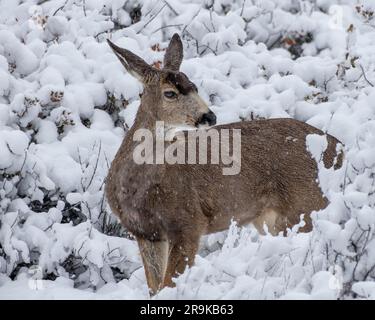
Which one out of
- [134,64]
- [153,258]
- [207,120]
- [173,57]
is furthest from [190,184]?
[173,57]

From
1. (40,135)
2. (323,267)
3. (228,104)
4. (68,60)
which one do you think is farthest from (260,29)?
(323,267)

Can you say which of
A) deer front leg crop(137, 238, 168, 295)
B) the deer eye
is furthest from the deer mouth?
deer front leg crop(137, 238, 168, 295)

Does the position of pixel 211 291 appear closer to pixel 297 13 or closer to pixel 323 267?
pixel 323 267

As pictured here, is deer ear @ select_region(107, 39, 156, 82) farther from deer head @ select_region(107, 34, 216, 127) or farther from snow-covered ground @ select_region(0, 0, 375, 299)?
snow-covered ground @ select_region(0, 0, 375, 299)

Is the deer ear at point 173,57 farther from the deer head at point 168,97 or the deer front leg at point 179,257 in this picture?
the deer front leg at point 179,257

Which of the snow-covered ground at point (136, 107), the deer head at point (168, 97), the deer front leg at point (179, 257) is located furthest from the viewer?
the deer head at point (168, 97)

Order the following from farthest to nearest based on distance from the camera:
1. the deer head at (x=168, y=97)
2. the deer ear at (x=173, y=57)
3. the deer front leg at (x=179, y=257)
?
the deer ear at (x=173, y=57) < the deer head at (x=168, y=97) < the deer front leg at (x=179, y=257)

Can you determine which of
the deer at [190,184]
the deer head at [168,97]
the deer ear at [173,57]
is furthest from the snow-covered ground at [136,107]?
the deer ear at [173,57]

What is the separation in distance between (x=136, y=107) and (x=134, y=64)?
2033mm

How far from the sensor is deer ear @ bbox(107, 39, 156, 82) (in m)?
7.27

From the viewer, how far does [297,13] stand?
474 inches

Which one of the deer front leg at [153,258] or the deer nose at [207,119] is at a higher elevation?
the deer nose at [207,119]

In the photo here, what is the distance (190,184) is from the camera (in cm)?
740

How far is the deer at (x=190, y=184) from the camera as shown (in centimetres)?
721
